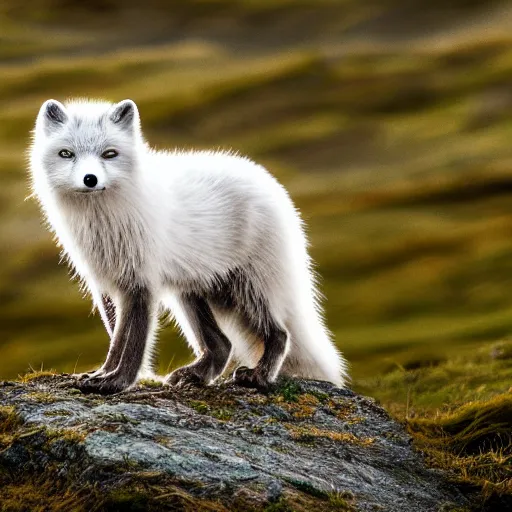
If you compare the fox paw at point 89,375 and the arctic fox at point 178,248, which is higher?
the arctic fox at point 178,248

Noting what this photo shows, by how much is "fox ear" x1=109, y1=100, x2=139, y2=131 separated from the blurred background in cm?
345

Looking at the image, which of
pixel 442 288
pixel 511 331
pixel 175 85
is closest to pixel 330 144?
pixel 175 85

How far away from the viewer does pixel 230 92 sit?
59625 millimetres

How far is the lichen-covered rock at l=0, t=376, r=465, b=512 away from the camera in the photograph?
638 cm

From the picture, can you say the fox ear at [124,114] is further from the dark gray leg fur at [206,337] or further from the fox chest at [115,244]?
the dark gray leg fur at [206,337]

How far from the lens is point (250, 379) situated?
29.2 feet

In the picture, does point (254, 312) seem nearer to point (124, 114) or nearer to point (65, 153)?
point (124, 114)

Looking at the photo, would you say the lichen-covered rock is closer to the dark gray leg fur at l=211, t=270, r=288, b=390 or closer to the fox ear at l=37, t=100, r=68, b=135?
the dark gray leg fur at l=211, t=270, r=288, b=390

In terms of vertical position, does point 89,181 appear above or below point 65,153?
below

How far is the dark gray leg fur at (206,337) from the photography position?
31.3ft

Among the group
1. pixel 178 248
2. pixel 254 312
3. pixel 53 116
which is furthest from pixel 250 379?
pixel 53 116

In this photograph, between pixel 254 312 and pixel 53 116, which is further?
pixel 254 312

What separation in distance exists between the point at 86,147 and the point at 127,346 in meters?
1.81

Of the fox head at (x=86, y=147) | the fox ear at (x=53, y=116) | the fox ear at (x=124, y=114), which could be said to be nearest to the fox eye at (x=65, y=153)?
the fox head at (x=86, y=147)
